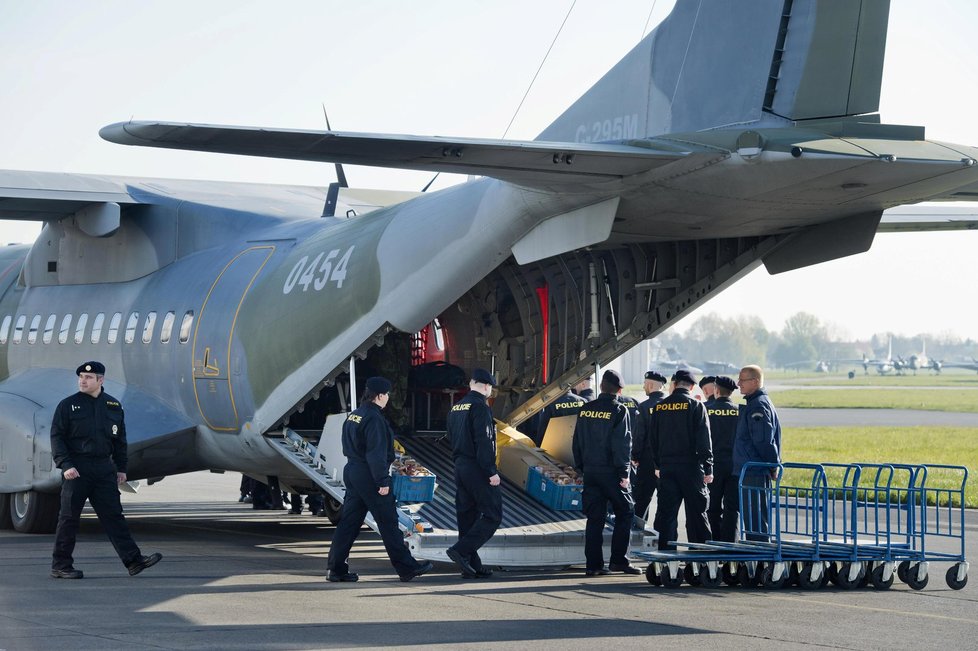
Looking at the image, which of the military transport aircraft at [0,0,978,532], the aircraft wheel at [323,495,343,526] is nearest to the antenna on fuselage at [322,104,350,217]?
the military transport aircraft at [0,0,978,532]

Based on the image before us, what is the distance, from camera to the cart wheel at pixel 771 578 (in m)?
11.6

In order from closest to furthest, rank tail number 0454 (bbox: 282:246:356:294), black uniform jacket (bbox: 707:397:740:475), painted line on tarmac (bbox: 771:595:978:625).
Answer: painted line on tarmac (bbox: 771:595:978:625)
black uniform jacket (bbox: 707:397:740:475)
tail number 0454 (bbox: 282:246:356:294)

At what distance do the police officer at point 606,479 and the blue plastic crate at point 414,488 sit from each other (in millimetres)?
1632

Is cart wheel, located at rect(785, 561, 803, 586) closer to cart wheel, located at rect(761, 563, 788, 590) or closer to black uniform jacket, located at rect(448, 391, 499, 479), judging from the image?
cart wheel, located at rect(761, 563, 788, 590)

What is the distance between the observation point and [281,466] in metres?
15.3

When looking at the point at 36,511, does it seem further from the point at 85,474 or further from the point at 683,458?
the point at 683,458

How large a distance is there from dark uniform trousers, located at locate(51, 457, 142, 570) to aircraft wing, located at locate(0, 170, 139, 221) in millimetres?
6515

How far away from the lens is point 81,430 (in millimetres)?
11648

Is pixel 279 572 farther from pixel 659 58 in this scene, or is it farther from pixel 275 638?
pixel 659 58

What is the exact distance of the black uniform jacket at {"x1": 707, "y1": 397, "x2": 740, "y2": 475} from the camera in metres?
13.4

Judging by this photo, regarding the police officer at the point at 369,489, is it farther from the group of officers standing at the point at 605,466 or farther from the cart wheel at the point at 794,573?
the cart wheel at the point at 794,573

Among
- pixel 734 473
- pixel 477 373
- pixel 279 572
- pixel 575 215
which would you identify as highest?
pixel 575 215

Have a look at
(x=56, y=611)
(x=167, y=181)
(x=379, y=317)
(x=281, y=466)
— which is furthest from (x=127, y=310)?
(x=56, y=611)

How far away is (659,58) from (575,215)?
1.64m
